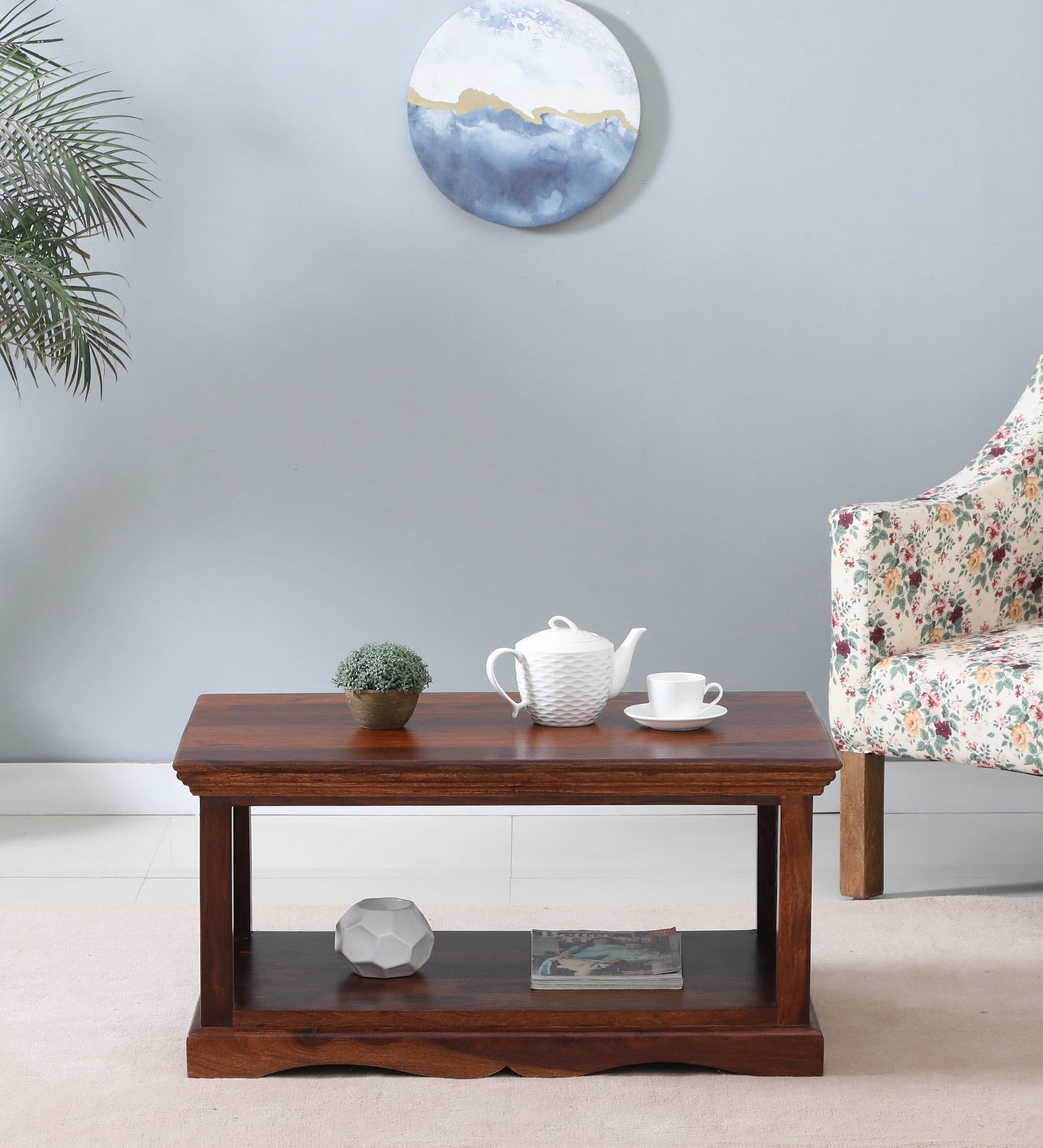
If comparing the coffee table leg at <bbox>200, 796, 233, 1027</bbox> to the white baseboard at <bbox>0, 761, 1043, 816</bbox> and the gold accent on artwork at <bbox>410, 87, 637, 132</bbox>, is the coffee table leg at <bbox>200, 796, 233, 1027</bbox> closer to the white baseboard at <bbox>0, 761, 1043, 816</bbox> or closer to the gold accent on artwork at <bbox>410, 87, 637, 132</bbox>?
the white baseboard at <bbox>0, 761, 1043, 816</bbox>

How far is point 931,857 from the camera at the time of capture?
2.35 m

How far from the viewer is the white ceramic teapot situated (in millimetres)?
1528

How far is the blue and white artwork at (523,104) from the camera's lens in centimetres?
251

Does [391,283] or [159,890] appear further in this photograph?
[391,283]

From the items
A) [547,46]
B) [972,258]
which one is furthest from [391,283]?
[972,258]

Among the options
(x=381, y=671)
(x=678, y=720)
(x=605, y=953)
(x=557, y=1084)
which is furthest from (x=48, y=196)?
(x=557, y=1084)

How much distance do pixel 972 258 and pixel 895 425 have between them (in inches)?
14.3

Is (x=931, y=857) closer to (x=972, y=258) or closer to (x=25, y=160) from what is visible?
(x=972, y=258)

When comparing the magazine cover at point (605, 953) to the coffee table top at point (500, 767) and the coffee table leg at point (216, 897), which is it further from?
the coffee table leg at point (216, 897)

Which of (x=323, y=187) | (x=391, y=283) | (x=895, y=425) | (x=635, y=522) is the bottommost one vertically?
(x=635, y=522)

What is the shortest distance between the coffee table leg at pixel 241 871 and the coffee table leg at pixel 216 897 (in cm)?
25

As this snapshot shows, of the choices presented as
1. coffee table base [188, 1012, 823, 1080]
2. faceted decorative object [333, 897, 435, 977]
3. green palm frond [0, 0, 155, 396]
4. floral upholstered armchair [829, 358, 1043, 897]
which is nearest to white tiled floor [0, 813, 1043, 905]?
floral upholstered armchair [829, 358, 1043, 897]

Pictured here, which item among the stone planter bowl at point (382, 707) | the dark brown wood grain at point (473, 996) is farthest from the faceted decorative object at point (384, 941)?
the stone planter bowl at point (382, 707)

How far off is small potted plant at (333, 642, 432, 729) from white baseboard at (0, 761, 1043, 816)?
1144 millimetres
